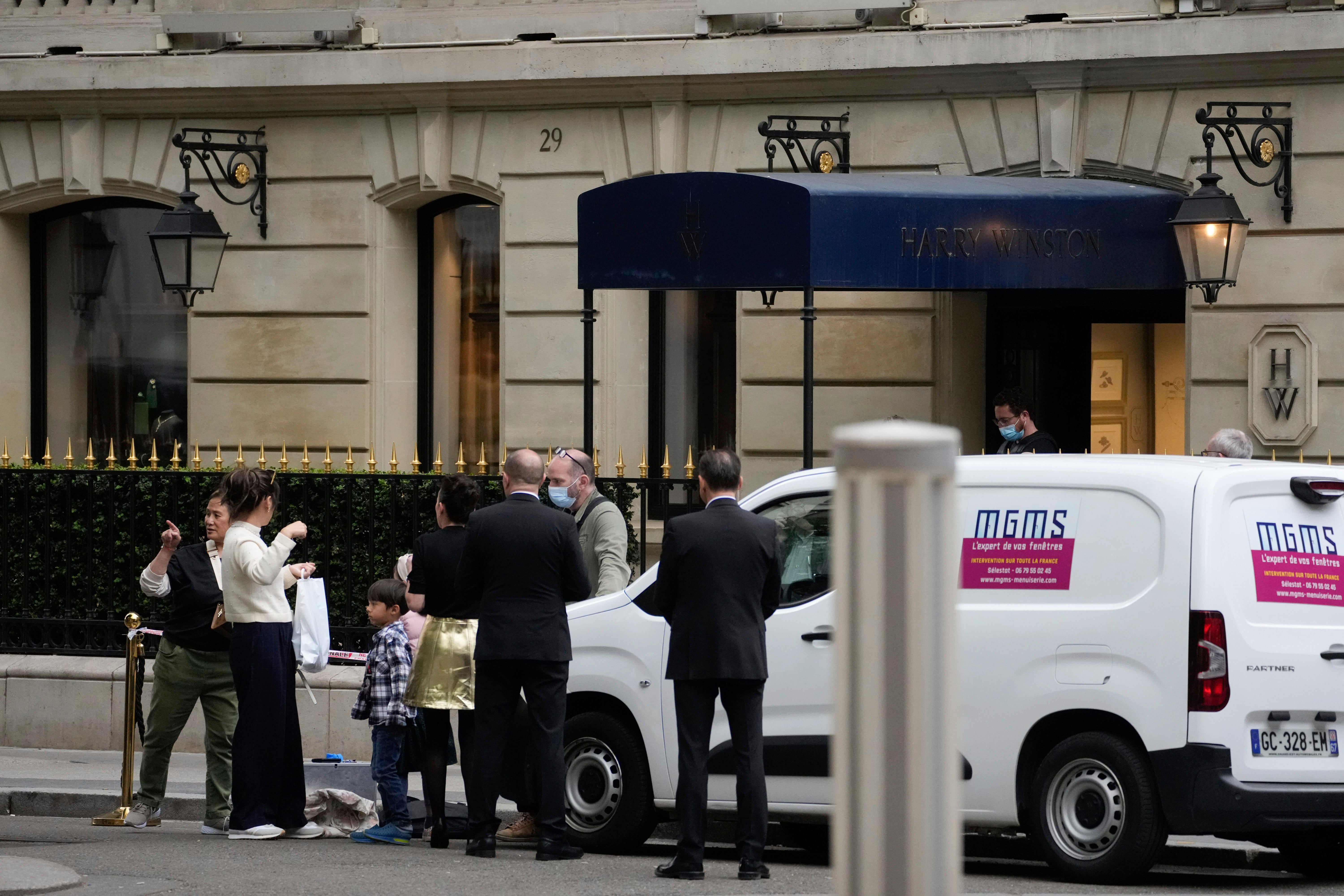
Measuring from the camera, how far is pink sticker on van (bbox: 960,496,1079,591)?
8.27 m

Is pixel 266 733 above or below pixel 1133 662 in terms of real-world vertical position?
below

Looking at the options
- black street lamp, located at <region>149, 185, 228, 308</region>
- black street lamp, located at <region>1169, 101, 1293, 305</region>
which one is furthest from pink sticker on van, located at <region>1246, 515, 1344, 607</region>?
black street lamp, located at <region>149, 185, 228, 308</region>

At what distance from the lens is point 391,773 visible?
9.52 meters

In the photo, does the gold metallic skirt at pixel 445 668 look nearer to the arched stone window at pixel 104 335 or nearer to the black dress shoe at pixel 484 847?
the black dress shoe at pixel 484 847

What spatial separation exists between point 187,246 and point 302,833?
703cm

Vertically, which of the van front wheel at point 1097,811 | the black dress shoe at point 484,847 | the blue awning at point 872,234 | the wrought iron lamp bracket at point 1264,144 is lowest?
the black dress shoe at point 484,847

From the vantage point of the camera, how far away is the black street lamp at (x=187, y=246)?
15.4 metres

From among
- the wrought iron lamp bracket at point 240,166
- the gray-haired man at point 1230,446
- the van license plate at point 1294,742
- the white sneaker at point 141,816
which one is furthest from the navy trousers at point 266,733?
the wrought iron lamp bracket at point 240,166

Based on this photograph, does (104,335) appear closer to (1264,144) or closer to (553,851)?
(1264,144)

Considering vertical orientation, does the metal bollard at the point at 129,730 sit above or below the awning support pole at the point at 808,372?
below

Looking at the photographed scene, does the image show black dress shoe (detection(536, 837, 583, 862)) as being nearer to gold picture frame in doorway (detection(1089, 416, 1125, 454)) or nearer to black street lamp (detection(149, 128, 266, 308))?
black street lamp (detection(149, 128, 266, 308))

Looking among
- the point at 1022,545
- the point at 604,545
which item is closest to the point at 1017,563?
the point at 1022,545

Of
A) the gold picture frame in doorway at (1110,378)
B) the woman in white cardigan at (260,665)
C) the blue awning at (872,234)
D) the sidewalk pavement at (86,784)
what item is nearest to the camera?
the woman in white cardigan at (260,665)

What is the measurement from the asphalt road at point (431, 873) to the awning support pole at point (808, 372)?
121 inches
